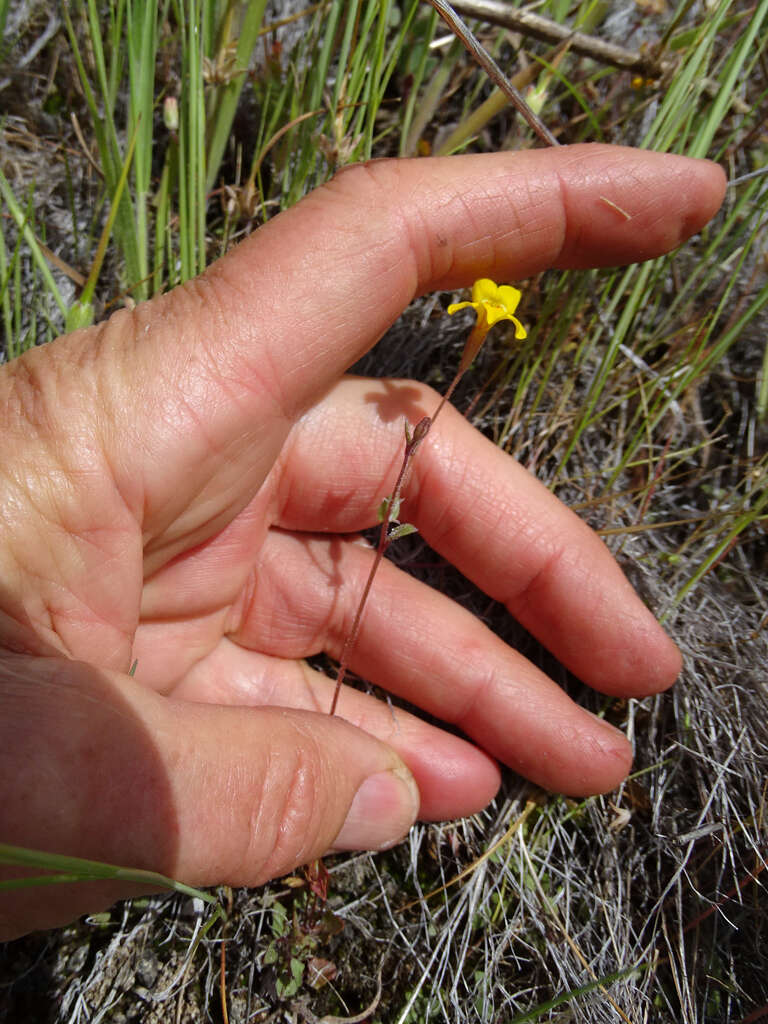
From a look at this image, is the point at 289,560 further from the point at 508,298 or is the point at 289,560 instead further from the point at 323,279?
the point at 508,298

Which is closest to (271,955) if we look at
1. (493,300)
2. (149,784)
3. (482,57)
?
(149,784)

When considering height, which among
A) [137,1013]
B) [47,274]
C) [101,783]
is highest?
[47,274]

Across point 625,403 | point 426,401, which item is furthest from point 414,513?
point 625,403

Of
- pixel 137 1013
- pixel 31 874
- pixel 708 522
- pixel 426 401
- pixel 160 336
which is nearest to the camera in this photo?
pixel 31 874

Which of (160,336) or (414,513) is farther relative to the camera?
(414,513)

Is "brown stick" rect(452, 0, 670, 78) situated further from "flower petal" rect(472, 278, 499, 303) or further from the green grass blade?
the green grass blade

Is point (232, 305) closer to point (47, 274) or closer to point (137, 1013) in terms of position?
point (47, 274)
